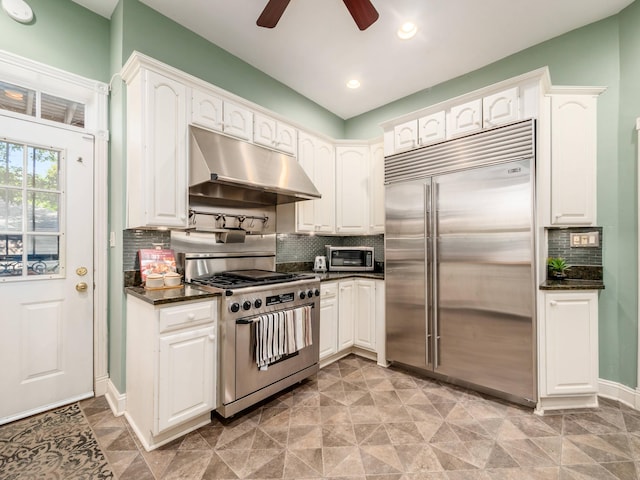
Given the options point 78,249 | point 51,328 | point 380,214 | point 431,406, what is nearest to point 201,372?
point 51,328

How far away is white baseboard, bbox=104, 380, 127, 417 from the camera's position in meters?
2.25

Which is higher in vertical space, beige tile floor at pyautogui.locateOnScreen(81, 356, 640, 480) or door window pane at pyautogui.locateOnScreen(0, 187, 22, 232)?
door window pane at pyautogui.locateOnScreen(0, 187, 22, 232)

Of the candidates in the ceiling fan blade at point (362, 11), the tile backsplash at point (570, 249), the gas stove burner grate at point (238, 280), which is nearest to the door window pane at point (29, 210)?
the gas stove burner grate at point (238, 280)

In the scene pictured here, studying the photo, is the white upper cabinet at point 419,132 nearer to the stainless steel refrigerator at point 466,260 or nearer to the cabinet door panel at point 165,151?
the stainless steel refrigerator at point 466,260

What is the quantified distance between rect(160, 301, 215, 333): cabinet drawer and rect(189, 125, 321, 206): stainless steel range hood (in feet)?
2.97

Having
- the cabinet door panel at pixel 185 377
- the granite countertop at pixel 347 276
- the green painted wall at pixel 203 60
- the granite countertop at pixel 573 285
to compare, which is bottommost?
the cabinet door panel at pixel 185 377

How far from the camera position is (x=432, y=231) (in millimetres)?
2775

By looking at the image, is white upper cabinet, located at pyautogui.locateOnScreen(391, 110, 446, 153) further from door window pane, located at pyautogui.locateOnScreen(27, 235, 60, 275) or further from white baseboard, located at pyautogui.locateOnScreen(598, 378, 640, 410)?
door window pane, located at pyautogui.locateOnScreen(27, 235, 60, 275)

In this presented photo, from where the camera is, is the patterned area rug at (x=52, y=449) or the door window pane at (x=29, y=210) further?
the door window pane at (x=29, y=210)

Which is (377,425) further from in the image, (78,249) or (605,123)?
(605,123)

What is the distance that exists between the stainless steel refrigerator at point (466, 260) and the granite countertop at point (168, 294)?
1842 mm

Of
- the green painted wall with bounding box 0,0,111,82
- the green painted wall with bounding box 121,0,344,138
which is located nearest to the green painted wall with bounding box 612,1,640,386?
the green painted wall with bounding box 121,0,344,138

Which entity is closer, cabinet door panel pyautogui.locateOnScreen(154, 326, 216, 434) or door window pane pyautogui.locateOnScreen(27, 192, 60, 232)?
cabinet door panel pyautogui.locateOnScreen(154, 326, 216, 434)

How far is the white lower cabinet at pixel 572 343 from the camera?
234 centimetres
